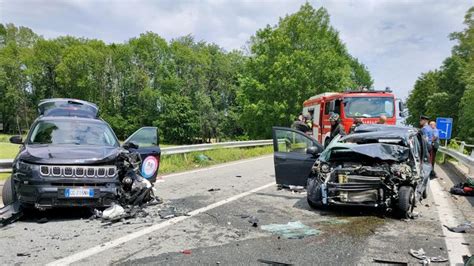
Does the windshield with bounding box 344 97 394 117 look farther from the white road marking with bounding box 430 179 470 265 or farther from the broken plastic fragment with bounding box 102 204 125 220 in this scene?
the broken plastic fragment with bounding box 102 204 125 220

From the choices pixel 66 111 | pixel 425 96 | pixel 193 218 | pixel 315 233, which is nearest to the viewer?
pixel 315 233

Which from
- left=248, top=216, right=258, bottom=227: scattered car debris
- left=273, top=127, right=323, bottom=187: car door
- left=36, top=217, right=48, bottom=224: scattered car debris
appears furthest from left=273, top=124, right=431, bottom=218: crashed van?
left=36, top=217, right=48, bottom=224: scattered car debris

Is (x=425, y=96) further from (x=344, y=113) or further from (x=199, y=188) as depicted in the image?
(x=199, y=188)

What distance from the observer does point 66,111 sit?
9477 mm

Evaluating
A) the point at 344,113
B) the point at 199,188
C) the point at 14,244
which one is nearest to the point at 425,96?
the point at 344,113

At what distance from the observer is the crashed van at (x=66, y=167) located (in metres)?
6.15

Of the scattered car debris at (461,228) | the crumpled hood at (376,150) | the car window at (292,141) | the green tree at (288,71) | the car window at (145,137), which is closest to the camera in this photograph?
the scattered car debris at (461,228)

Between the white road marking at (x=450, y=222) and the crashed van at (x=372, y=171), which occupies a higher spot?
→ the crashed van at (x=372, y=171)

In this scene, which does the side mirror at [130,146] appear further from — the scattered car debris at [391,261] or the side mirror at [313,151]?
the scattered car debris at [391,261]

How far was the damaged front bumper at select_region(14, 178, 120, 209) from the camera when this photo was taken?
6098 millimetres

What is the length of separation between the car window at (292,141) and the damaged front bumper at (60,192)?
153 inches

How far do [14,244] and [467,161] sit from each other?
10649 mm

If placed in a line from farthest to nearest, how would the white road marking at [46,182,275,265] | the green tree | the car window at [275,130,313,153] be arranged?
1. the green tree
2. the car window at [275,130,313,153]
3. the white road marking at [46,182,275,265]

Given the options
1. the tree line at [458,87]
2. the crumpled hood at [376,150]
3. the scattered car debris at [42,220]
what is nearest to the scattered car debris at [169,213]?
the scattered car debris at [42,220]
